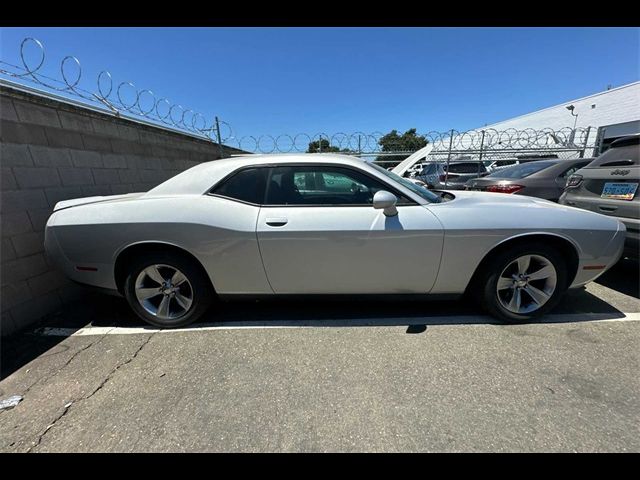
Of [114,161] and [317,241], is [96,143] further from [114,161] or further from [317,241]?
[317,241]

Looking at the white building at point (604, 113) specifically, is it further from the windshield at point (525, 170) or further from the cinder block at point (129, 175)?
the cinder block at point (129, 175)

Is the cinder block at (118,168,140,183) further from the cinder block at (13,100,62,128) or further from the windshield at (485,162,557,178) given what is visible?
the windshield at (485,162,557,178)

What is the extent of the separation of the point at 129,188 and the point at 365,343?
13.6ft

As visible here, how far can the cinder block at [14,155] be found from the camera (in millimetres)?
2676

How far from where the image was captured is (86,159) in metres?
3.55

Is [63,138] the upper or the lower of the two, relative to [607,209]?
upper

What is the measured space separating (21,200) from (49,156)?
0.59m

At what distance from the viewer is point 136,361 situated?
2.32m

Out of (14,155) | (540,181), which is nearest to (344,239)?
(14,155)

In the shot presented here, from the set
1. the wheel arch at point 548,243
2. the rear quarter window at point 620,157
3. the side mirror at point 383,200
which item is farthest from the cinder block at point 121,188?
the rear quarter window at point 620,157

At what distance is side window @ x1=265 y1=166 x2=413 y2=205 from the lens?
254 centimetres

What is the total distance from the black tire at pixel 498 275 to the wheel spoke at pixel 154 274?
9.56ft
